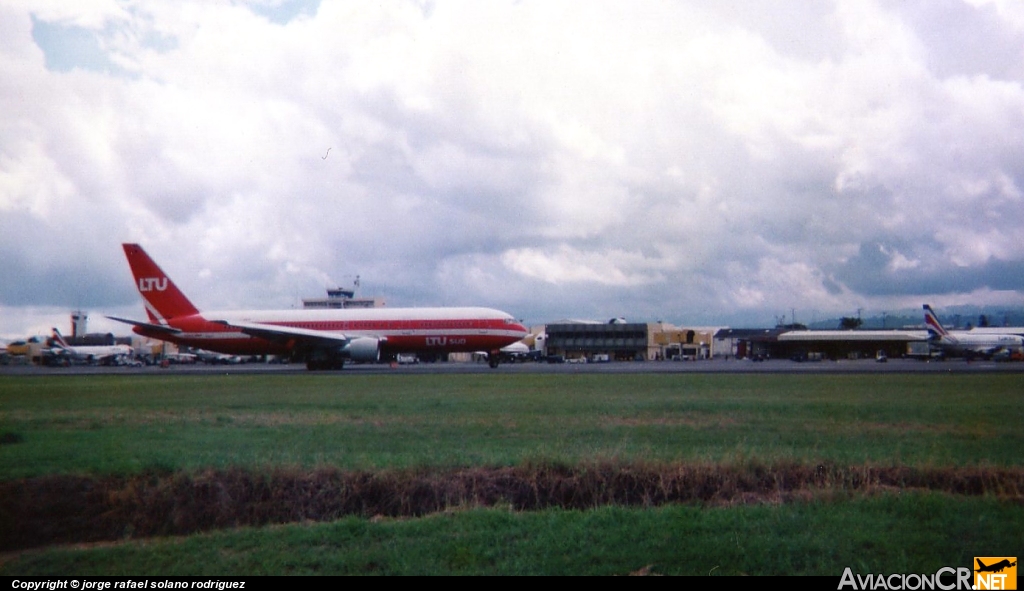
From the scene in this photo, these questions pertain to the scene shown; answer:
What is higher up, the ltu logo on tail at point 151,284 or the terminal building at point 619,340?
the ltu logo on tail at point 151,284

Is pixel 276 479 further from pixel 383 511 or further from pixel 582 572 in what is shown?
pixel 582 572

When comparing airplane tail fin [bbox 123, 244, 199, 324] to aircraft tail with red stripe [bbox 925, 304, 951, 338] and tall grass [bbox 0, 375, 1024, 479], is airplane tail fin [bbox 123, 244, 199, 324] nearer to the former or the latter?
tall grass [bbox 0, 375, 1024, 479]

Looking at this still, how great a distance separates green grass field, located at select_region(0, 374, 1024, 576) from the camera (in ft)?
27.0

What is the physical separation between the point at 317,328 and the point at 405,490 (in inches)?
1855

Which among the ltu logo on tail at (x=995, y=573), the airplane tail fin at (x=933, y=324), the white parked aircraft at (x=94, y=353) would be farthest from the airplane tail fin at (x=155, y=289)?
the airplane tail fin at (x=933, y=324)

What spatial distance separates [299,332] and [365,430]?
37.9m

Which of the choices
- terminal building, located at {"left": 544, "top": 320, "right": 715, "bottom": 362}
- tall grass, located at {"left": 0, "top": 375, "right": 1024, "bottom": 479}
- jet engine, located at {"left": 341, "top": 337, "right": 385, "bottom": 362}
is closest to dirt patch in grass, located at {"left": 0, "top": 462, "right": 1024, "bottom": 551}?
tall grass, located at {"left": 0, "top": 375, "right": 1024, "bottom": 479}

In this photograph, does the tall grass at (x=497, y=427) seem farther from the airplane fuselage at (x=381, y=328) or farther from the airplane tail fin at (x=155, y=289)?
the airplane tail fin at (x=155, y=289)

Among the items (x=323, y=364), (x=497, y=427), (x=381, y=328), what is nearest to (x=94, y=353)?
(x=323, y=364)

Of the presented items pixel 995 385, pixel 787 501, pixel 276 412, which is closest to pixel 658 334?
pixel 995 385

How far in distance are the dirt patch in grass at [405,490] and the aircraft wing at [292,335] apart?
42177mm

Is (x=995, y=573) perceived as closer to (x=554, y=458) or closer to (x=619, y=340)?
(x=554, y=458)

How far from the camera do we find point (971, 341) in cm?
8025

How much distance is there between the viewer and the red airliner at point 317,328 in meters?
55.6
